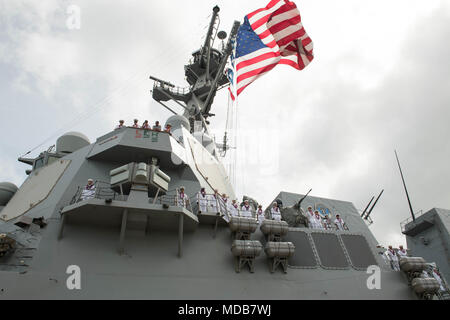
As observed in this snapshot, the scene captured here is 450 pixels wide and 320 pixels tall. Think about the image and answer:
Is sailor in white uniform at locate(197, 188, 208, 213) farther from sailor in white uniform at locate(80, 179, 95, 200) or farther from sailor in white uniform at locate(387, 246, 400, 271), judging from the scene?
sailor in white uniform at locate(387, 246, 400, 271)

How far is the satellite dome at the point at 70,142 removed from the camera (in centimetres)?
1059

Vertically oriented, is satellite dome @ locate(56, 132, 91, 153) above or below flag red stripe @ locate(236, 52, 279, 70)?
below

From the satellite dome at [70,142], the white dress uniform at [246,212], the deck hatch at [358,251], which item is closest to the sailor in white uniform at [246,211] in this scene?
the white dress uniform at [246,212]

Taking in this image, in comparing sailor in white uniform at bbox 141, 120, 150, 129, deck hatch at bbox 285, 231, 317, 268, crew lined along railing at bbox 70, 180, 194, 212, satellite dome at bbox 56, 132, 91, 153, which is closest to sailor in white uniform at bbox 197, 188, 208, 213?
crew lined along railing at bbox 70, 180, 194, 212

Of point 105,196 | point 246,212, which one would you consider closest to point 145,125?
point 105,196

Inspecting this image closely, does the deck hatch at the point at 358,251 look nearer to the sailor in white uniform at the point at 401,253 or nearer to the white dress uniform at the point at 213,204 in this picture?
the sailor in white uniform at the point at 401,253

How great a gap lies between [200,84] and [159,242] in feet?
41.9

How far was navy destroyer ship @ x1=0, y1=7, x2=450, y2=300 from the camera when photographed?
6.23 metres

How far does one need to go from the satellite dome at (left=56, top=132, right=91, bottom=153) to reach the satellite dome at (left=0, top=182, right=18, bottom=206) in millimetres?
1799

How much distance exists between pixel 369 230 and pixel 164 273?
366 inches

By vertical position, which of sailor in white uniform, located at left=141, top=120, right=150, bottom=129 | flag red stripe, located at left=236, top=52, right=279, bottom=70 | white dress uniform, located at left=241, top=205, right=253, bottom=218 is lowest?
white dress uniform, located at left=241, top=205, right=253, bottom=218
